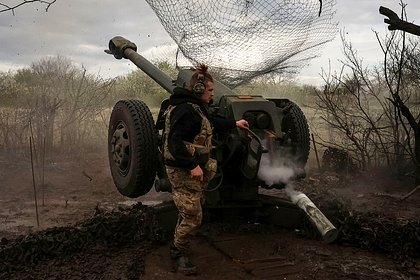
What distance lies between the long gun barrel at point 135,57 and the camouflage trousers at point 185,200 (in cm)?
172

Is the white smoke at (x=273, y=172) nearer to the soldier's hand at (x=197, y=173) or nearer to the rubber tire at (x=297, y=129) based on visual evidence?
the rubber tire at (x=297, y=129)

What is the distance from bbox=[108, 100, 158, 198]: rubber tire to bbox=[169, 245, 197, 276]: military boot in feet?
2.61

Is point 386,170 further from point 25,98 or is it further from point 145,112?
point 25,98

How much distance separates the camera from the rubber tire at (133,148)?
477 cm

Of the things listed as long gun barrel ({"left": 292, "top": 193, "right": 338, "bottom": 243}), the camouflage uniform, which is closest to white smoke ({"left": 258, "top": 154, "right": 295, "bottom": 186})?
long gun barrel ({"left": 292, "top": 193, "right": 338, "bottom": 243})

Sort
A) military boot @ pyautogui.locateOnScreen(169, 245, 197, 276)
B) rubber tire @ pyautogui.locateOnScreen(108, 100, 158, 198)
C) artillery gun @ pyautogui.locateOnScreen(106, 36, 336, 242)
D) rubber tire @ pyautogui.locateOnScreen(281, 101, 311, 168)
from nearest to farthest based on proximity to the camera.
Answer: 1. military boot @ pyautogui.locateOnScreen(169, 245, 197, 276)
2. artillery gun @ pyautogui.locateOnScreen(106, 36, 336, 242)
3. rubber tire @ pyautogui.locateOnScreen(108, 100, 158, 198)
4. rubber tire @ pyautogui.locateOnScreen(281, 101, 311, 168)

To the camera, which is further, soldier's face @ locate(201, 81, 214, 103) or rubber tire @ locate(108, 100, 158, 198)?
rubber tire @ locate(108, 100, 158, 198)

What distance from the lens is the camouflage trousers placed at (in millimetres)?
4258

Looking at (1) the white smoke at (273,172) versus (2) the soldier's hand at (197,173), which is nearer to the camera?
(2) the soldier's hand at (197,173)

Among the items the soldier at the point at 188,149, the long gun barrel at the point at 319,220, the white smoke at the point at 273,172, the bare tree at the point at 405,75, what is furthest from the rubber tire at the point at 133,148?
the bare tree at the point at 405,75

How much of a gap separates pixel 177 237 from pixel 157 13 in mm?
2575

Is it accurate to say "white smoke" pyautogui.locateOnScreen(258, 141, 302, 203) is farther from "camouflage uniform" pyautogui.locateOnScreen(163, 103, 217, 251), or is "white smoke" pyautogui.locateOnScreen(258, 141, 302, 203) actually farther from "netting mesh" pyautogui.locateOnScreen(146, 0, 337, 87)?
"netting mesh" pyautogui.locateOnScreen(146, 0, 337, 87)

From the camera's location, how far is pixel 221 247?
486 cm

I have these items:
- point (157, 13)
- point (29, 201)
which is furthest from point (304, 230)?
point (29, 201)
